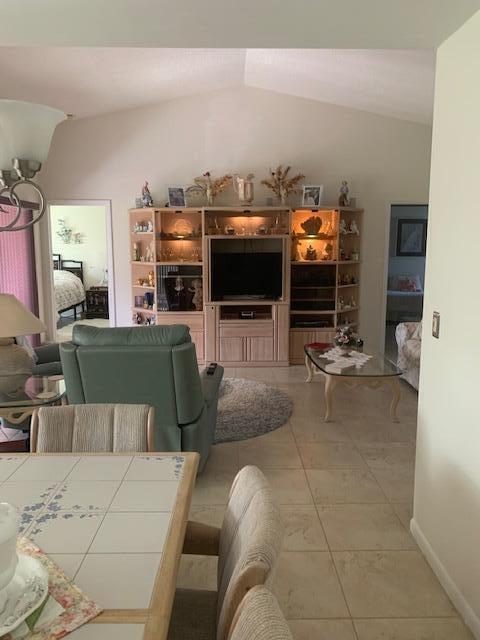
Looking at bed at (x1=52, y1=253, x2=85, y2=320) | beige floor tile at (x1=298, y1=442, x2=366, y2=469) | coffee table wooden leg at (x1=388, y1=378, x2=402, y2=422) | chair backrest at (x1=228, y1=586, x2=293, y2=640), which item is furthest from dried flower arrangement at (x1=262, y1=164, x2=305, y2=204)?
chair backrest at (x1=228, y1=586, x2=293, y2=640)

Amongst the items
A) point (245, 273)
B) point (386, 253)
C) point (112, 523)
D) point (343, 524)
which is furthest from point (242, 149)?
point (112, 523)

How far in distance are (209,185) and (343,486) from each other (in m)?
4.39

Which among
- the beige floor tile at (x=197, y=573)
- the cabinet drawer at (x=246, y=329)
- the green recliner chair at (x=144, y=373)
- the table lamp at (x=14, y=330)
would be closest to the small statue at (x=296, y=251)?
the cabinet drawer at (x=246, y=329)

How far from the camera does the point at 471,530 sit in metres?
2.05

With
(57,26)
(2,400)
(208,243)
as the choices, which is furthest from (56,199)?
(57,26)

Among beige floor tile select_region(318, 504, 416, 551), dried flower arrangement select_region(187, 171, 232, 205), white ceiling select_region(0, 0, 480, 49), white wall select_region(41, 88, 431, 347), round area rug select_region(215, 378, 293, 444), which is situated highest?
white wall select_region(41, 88, 431, 347)

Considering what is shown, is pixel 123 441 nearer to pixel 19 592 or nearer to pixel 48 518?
pixel 48 518

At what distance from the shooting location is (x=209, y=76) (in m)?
5.84

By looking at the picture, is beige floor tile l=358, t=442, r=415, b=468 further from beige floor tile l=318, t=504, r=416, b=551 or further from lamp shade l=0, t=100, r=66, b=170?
lamp shade l=0, t=100, r=66, b=170

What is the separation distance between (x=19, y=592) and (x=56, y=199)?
→ 20.8 feet

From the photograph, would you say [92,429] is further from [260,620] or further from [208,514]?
[260,620]

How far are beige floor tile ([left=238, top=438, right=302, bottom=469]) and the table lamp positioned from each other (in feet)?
5.39

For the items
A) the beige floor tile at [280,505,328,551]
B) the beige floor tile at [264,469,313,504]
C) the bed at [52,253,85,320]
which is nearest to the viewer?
the beige floor tile at [280,505,328,551]

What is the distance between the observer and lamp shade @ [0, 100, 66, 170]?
→ 4.52 feet
